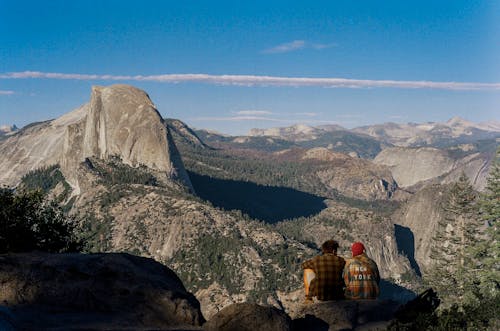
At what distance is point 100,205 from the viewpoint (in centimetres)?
13562

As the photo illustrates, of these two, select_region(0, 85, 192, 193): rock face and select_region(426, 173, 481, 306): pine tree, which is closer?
select_region(426, 173, 481, 306): pine tree

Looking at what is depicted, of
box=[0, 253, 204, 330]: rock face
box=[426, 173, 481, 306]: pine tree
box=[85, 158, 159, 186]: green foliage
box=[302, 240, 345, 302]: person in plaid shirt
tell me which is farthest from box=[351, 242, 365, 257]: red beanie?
box=[85, 158, 159, 186]: green foliage

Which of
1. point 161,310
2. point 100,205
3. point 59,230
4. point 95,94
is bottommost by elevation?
point 100,205

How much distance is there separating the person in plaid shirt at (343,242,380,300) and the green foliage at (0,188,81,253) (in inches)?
1035

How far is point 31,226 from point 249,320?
2874 cm

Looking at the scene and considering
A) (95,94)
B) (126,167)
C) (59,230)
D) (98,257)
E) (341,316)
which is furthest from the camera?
(95,94)

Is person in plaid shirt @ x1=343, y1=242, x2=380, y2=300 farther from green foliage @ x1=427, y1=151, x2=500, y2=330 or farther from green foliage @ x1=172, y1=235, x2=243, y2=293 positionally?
green foliage @ x1=172, y1=235, x2=243, y2=293

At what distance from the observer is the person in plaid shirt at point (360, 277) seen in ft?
57.2

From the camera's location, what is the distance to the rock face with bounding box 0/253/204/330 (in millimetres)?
16516

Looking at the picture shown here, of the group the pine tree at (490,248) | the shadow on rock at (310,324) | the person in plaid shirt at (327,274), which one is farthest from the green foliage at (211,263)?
the shadow on rock at (310,324)

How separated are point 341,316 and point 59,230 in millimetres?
31442

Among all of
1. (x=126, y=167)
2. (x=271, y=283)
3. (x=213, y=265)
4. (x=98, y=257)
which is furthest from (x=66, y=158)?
(x=98, y=257)

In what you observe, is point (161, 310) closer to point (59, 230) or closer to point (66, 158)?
point (59, 230)

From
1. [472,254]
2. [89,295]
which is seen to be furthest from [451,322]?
[472,254]
